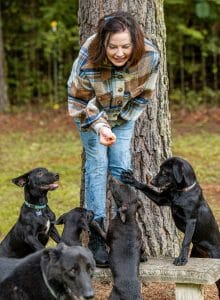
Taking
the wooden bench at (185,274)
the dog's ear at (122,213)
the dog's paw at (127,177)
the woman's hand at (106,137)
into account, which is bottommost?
the wooden bench at (185,274)

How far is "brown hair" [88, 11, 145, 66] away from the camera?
6184mm

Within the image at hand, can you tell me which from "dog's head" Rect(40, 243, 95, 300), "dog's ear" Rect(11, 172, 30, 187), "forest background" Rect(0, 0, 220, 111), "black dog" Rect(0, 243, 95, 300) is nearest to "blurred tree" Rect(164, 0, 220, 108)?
"forest background" Rect(0, 0, 220, 111)

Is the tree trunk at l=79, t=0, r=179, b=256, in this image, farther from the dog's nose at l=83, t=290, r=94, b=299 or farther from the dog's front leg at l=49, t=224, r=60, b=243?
the dog's nose at l=83, t=290, r=94, b=299

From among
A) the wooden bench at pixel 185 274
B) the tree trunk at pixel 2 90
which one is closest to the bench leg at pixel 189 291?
the wooden bench at pixel 185 274

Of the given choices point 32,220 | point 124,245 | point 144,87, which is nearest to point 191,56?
point 32,220

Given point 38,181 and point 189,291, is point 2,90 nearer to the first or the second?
point 38,181

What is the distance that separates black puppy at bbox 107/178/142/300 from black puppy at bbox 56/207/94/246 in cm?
23

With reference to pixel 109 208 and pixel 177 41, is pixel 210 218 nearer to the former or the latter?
pixel 109 208

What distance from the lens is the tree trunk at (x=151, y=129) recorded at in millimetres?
7285

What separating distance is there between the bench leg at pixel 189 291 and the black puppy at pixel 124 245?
1.28 feet

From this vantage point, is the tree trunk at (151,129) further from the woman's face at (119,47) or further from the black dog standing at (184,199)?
the woman's face at (119,47)

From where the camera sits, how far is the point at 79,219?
661 cm

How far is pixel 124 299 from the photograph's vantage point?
6.13m

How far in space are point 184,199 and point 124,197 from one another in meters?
0.45
